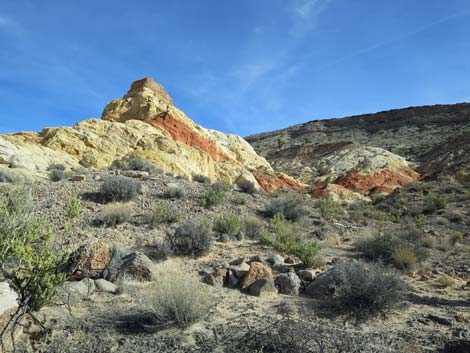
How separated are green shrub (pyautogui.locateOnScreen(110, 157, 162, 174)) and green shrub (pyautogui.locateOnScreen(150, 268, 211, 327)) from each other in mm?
13799

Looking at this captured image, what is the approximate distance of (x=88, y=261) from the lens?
20.8ft

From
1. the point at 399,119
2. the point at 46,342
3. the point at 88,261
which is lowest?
the point at 46,342

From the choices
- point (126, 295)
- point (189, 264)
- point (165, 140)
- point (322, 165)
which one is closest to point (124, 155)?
point (165, 140)

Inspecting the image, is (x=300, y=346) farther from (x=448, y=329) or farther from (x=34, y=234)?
(x=34, y=234)

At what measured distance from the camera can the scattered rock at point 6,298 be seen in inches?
173

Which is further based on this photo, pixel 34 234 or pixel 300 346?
pixel 34 234

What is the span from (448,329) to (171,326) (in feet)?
11.9

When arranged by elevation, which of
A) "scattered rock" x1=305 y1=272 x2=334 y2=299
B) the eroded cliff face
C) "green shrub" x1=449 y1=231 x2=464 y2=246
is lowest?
"green shrub" x1=449 y1=231 x2=464 y2=246

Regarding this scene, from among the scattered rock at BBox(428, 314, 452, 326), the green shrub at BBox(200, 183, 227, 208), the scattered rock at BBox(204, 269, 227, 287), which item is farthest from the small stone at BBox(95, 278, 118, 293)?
the green shrub at BBox(200, 183, 227, 208)

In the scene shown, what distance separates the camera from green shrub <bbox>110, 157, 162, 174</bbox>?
18.5 meters

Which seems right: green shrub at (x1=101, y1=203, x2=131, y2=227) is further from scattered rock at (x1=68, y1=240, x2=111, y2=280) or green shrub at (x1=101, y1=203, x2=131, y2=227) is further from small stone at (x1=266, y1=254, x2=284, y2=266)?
small stone at (x1=266, y1=254, x2=284, y2=266)

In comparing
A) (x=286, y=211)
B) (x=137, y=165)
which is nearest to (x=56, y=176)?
(x=137, y=165)

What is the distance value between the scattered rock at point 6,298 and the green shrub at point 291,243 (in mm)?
5139

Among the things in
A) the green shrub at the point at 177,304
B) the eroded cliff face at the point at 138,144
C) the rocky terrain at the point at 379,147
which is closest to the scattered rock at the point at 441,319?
the green shrub at the point at 177,304
